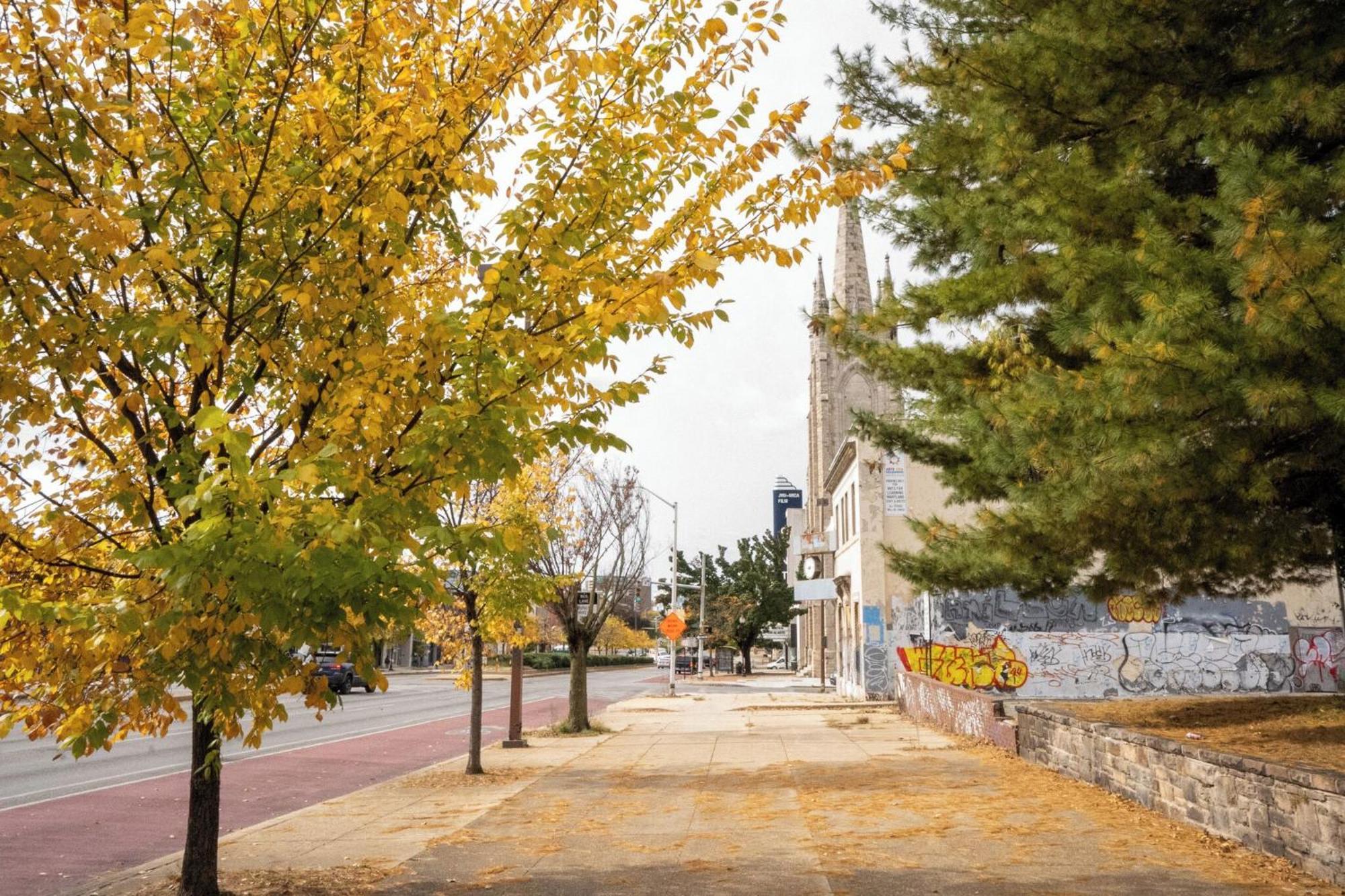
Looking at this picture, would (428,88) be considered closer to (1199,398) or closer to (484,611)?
(1199,398)

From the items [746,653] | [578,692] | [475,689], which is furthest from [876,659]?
[746,653]

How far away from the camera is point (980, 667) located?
88.9 ft

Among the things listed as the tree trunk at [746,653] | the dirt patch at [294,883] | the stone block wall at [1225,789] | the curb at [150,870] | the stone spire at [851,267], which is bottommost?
the tree trunk at [746,653]

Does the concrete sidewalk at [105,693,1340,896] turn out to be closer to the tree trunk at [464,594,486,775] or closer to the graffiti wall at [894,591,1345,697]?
the tree trunk at [464,594,486,775]

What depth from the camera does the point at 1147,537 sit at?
929 cm

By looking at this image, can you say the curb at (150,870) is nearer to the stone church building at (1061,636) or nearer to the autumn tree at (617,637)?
the stone church building at (1061,636)

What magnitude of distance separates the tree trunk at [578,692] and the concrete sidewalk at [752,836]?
5693 millimetres

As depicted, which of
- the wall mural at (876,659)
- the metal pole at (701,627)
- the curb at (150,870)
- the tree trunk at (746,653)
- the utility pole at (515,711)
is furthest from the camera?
the tree trunk at (746,653)

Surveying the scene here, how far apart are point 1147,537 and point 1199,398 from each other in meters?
2.84

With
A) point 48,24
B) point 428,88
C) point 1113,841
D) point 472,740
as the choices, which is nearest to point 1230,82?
point 1113,841

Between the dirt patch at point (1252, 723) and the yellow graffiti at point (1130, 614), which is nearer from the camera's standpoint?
the dirt patch at point (1252, 723)

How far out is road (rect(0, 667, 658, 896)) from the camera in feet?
29.7

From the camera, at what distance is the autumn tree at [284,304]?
4449 millimetres

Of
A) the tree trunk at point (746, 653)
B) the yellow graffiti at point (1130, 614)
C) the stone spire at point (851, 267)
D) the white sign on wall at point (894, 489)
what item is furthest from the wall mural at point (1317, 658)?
the tree trunk at point (746, 653)
